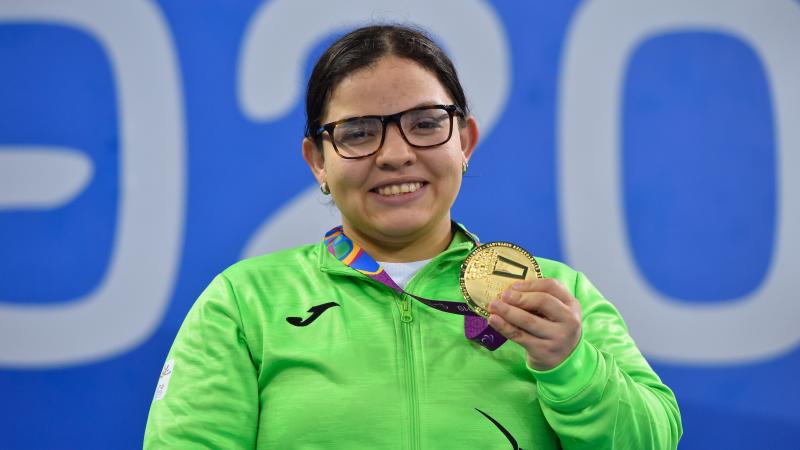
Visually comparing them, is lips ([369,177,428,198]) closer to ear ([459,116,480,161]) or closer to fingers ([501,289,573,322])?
ear ([459,116,480,161])

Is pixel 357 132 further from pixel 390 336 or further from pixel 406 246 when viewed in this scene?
pixel 390 336

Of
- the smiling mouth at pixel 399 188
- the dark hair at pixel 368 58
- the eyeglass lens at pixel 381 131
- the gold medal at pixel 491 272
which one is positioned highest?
the dark hair at pixel 368 58

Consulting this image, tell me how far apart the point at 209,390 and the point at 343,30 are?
1164mm

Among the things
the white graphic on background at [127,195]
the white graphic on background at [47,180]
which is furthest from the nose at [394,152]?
the white graphic on background at [47,180]

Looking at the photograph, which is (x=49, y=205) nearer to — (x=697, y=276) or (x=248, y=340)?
(x=248, y=340)

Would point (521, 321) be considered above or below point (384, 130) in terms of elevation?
below

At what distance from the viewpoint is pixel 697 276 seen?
214 cm

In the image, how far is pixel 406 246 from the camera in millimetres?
1570

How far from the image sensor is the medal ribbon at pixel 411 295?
4.58 feet

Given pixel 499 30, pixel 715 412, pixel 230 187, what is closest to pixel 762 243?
pixel 715 412

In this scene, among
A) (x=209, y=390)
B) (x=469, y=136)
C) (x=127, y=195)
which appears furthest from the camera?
(x=127, y=195)

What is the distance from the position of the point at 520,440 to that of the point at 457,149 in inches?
20.7

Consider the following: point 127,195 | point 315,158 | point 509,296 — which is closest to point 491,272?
point 509,296

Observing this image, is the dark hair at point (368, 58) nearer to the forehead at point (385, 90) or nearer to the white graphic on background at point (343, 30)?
the forehead at point (385, 90)
